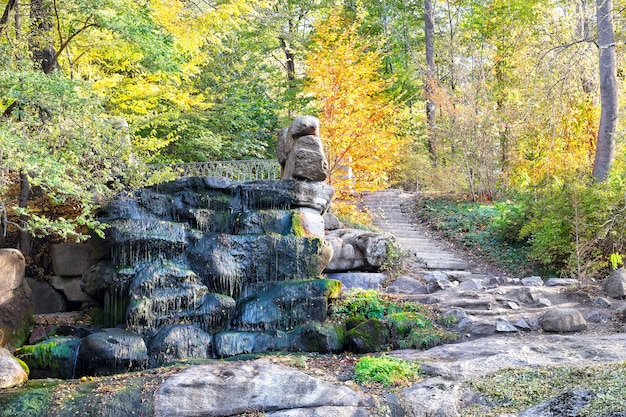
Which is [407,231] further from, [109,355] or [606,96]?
[109,355]

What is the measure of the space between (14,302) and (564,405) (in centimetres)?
741

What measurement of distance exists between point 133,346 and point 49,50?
5981 mm

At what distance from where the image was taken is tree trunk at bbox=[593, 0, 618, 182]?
1173 centimetres

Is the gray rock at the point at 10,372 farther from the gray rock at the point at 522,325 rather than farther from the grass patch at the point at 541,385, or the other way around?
the gray rock at the point at 522,325

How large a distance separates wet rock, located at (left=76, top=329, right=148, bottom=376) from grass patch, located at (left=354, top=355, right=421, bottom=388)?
9.34 ft

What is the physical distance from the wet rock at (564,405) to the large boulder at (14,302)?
690 centimetres

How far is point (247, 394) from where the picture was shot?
535 cm

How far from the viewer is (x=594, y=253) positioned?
10383 mm

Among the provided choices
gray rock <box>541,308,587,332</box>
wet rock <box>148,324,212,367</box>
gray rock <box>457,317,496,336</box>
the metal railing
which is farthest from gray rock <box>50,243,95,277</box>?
gray rock <box>541,308,587,332</box>

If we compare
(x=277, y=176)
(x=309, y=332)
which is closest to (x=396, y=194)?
(x=277, y=176)

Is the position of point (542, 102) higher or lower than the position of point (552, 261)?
higher

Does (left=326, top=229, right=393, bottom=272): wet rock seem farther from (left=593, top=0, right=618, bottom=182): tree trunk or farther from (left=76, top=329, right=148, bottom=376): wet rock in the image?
(left=593, top=0, right=618, bottom=182): tree trunk

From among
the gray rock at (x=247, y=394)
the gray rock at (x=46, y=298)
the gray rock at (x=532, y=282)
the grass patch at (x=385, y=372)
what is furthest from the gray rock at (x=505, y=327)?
the gray rock at (x=46, y=298)

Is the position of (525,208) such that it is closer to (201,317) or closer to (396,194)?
(396,194)
